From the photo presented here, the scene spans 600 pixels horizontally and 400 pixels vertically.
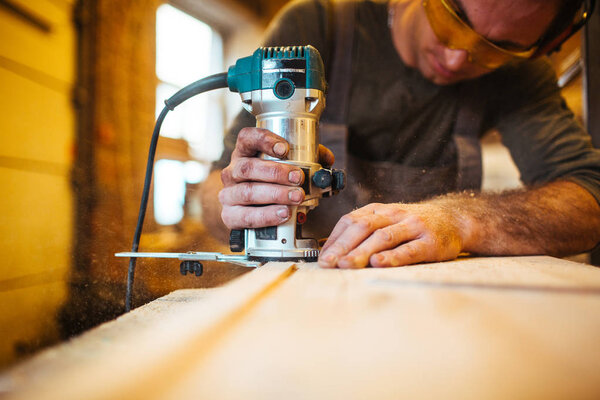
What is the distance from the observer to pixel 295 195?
0.74 metres

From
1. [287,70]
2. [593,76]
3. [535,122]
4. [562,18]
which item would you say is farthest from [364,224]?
[593,76]

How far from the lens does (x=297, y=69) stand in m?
0.76

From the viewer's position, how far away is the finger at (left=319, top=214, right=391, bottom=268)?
666mm

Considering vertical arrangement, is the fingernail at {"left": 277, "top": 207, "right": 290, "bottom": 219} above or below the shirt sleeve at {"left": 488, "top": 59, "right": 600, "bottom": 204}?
below

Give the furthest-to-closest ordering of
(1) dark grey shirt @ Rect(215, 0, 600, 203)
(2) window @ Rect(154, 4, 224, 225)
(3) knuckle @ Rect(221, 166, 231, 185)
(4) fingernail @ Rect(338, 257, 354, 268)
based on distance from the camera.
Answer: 1. (1) dark grey shirt @ Rect(215, 0, 600, 203)
2. (2) window @ Rect(154, 4, 224, 225)
3. (3) knuckle @ Rect(221, 166, 231, 185)
4. (4) fingernail @ Rect(338, 257, 354, 268)

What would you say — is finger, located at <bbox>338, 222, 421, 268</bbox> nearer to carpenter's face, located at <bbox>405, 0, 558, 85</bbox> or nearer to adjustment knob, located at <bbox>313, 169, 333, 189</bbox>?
adjustment knob, located at <bbox>313, 169, 333, 189</bbox>

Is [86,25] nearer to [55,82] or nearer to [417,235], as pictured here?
[55,82]

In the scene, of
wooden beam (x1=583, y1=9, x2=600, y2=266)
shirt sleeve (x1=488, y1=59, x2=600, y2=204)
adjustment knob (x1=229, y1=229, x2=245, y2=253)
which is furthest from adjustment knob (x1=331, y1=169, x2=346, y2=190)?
wooden beam (x1=583, y1=9, x2=600, y2=266)

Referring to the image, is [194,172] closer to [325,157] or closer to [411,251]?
[325,157]

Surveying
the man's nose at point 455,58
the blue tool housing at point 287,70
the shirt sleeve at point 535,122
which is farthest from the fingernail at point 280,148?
the shirt sleeve at point 535,122

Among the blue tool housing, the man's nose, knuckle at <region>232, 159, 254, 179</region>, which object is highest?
the man's nose

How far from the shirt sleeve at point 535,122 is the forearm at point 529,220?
7.8 inches

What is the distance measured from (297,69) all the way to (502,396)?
0.68m

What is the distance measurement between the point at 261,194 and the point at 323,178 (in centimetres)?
14
